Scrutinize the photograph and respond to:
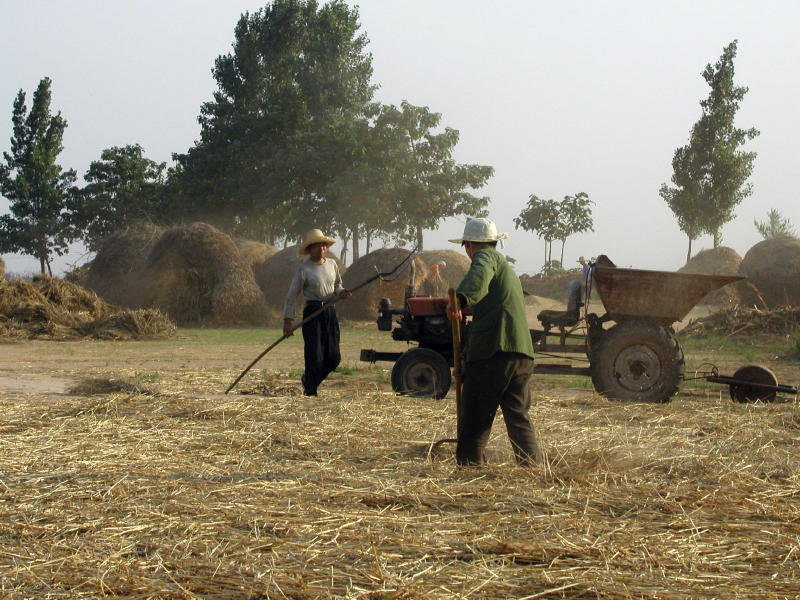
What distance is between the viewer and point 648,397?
9.84 metres

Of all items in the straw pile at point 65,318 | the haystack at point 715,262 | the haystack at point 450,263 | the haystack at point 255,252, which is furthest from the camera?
the haystack at point 715,262

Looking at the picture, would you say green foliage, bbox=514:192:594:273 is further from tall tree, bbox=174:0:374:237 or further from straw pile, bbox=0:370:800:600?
straw pile, bbox=0:370:800:600

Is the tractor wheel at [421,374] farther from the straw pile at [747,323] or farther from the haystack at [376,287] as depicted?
the haystack at [376,287]

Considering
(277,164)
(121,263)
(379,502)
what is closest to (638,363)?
(379,502)

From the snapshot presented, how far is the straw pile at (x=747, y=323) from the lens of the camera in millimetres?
18469

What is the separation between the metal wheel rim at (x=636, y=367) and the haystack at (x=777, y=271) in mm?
13861

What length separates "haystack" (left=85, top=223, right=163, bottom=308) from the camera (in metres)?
26.1

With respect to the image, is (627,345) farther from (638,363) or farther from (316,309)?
(316,309)

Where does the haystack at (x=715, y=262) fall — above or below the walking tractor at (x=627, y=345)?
above

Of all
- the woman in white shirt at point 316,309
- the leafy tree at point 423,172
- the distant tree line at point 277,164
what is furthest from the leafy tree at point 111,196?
the woman in white shirt at point 316,309

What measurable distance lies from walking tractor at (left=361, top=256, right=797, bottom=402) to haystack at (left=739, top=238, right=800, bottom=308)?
1370cm

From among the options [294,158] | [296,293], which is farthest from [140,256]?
[296,293]

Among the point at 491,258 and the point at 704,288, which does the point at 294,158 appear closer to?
the point at 704,288

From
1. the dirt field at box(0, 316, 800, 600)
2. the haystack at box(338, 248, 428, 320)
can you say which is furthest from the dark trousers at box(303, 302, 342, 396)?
the haystack at box(338, 248, 428, 320)
